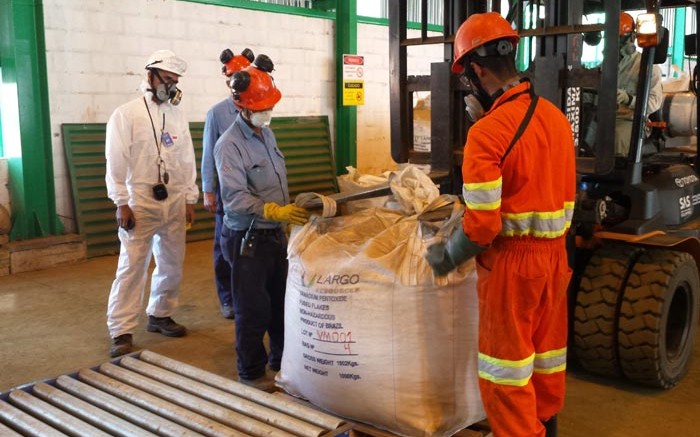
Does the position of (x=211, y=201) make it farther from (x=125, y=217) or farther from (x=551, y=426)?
(x=551, y=426)

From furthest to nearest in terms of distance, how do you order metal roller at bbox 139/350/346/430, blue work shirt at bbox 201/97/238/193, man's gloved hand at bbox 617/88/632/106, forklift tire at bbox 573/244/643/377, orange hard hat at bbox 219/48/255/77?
orange hard hat at bbox 219/48/255/77, blue work shirt at bbox 201/97/238/193, man's gloved hand at bbox 617/88/632/106, forklift tire at bbox 573/244/643/377, metal roller at bbox 139/350/346/430

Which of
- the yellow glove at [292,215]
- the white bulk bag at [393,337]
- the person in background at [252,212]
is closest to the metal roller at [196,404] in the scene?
the white bulk bag at [393,337]

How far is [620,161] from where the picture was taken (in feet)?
13.8

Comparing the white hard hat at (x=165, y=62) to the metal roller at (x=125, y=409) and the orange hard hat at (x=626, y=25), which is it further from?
the orange hard hat at (x=626, y=25)

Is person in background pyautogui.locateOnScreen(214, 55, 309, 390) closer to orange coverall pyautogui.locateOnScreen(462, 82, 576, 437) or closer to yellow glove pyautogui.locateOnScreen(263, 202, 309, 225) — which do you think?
yellow glove pyautogui.locateOnScreen(263, 202, 309, 225)

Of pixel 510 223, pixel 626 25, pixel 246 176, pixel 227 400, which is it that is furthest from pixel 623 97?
pixel 227 400

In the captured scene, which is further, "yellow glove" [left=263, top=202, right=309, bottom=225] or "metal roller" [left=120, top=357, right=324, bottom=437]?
"yellow glove" [left=263, top=202, right=309, bottom=225]

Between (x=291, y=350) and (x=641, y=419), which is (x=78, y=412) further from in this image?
(x=641, y=419)

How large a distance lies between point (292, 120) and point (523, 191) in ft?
24.0

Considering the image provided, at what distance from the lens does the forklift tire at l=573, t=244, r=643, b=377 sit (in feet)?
12.9

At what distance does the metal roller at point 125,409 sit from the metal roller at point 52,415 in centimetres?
14

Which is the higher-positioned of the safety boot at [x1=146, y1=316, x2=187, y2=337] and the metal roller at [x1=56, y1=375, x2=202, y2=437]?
the metal roller at [x1=56, y1=375, x2=202, y2=437]

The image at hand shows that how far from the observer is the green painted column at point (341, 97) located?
401 inches

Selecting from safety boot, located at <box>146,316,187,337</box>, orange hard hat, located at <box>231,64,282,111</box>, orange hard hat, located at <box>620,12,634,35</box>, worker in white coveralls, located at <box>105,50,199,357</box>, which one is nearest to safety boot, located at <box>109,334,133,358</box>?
worker in white coveralls, located at <box>105,50,199,357</box>
